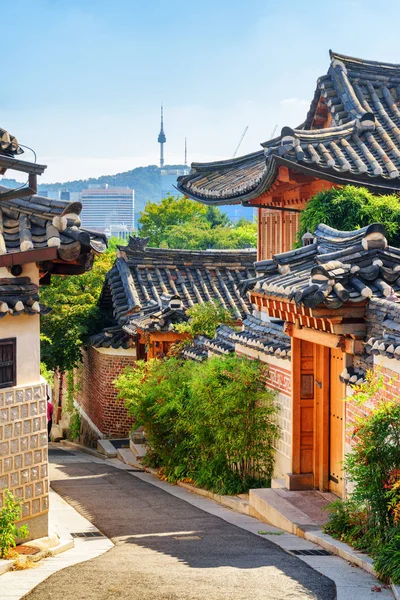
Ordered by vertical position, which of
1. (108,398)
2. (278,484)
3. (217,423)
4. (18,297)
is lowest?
(108,398)

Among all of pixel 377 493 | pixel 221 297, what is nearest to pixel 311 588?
pixel 377 493

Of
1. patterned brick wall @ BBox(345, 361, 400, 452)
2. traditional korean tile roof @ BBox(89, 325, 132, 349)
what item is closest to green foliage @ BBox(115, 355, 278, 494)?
patterned brick wall @ BBox(345, 361, 400, 452)

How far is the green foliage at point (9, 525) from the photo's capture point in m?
10.6

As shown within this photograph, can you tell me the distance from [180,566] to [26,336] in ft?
11.8

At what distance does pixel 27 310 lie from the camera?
1122 cm

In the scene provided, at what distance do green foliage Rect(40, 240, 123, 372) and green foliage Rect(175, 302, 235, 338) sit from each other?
25.6 feet

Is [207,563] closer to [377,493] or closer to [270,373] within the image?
[377,493]

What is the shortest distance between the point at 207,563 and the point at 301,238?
778 centimetres

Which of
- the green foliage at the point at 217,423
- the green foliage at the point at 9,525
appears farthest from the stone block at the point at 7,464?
the green foliage at the point at 217,423

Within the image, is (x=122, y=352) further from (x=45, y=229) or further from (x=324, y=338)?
(x=45, y=229)

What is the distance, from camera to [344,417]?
40.4ft

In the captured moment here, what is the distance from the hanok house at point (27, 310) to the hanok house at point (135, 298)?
13185 mm

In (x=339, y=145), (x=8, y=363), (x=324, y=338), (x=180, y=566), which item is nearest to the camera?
(x=180, y=566)

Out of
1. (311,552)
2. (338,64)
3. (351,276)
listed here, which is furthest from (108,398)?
(311,552)
